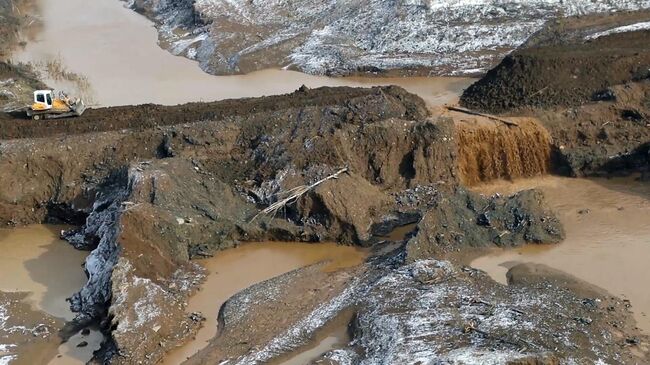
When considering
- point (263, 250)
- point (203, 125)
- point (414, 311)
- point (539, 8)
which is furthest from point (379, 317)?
point (539, 8)

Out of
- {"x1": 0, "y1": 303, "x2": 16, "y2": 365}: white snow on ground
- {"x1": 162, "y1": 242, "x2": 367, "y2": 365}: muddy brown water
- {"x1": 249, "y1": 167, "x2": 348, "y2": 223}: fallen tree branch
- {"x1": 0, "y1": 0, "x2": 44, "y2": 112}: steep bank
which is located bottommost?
{"x1": 0, "y1": 303, "x2": 16, "y2": 365}: white snow on ground

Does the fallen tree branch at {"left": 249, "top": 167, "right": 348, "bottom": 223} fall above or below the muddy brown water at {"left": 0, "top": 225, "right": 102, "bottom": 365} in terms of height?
above

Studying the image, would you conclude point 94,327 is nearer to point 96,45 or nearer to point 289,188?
point 289,188

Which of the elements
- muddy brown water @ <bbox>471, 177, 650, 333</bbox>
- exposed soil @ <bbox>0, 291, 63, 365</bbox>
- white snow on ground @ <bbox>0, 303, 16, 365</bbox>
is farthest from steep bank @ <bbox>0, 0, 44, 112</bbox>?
muddy brown water @ <bbox>471, 177, 650, 333</bbox>

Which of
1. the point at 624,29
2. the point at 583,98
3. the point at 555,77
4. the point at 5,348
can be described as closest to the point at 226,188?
the point at 5,348

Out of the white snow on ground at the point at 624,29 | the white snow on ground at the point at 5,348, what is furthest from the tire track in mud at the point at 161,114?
the white snow on ground at the point at 624,29

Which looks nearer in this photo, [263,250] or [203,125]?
[263,250]

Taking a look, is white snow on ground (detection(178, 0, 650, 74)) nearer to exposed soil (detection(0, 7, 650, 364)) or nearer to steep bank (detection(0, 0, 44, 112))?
exposed soil (detection(0, 7, 650, 364))

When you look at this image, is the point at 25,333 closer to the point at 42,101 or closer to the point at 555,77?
the point at 42,101

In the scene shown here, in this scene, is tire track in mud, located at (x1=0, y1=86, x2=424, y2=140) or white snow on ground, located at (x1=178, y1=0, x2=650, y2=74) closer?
tire track in mud, located at (x1=0, y1=86, x2=424, y2=140)
